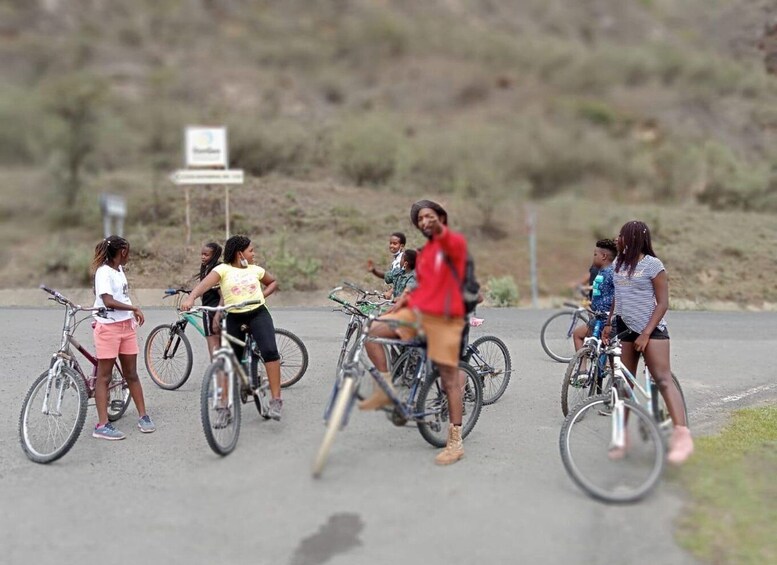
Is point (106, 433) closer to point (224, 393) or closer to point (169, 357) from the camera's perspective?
point (224, 393)

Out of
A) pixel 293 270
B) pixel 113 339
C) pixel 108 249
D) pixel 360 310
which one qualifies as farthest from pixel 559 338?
pixel 293 270

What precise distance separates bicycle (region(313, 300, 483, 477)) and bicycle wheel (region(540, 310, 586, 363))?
404 centimetres

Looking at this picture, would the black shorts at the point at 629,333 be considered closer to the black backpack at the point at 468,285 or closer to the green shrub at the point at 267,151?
the black backpack at the point at 468,285

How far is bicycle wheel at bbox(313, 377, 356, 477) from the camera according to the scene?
4.88m

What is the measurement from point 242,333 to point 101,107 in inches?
1032

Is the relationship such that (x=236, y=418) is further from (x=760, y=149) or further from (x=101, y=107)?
(x=760, y=149)

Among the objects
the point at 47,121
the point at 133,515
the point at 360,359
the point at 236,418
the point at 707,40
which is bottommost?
the point at 133,515

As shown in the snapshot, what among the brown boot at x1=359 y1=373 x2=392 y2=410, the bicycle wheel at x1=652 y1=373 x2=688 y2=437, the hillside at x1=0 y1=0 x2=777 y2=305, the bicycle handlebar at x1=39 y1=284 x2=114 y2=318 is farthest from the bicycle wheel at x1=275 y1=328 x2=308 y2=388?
the hillside at x1=0 y1=0 x2=777 y2=305

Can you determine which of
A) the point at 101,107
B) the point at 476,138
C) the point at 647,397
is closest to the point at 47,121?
the point at 101,107

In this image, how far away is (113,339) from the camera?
5898 mm

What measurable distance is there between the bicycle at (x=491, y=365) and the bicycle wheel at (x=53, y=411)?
140 inches

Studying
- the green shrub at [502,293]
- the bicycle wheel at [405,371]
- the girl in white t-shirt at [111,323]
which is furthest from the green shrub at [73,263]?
the bicycle wheel at [405,371]

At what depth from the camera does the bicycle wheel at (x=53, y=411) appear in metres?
5.47

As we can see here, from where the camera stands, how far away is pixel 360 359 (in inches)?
205
